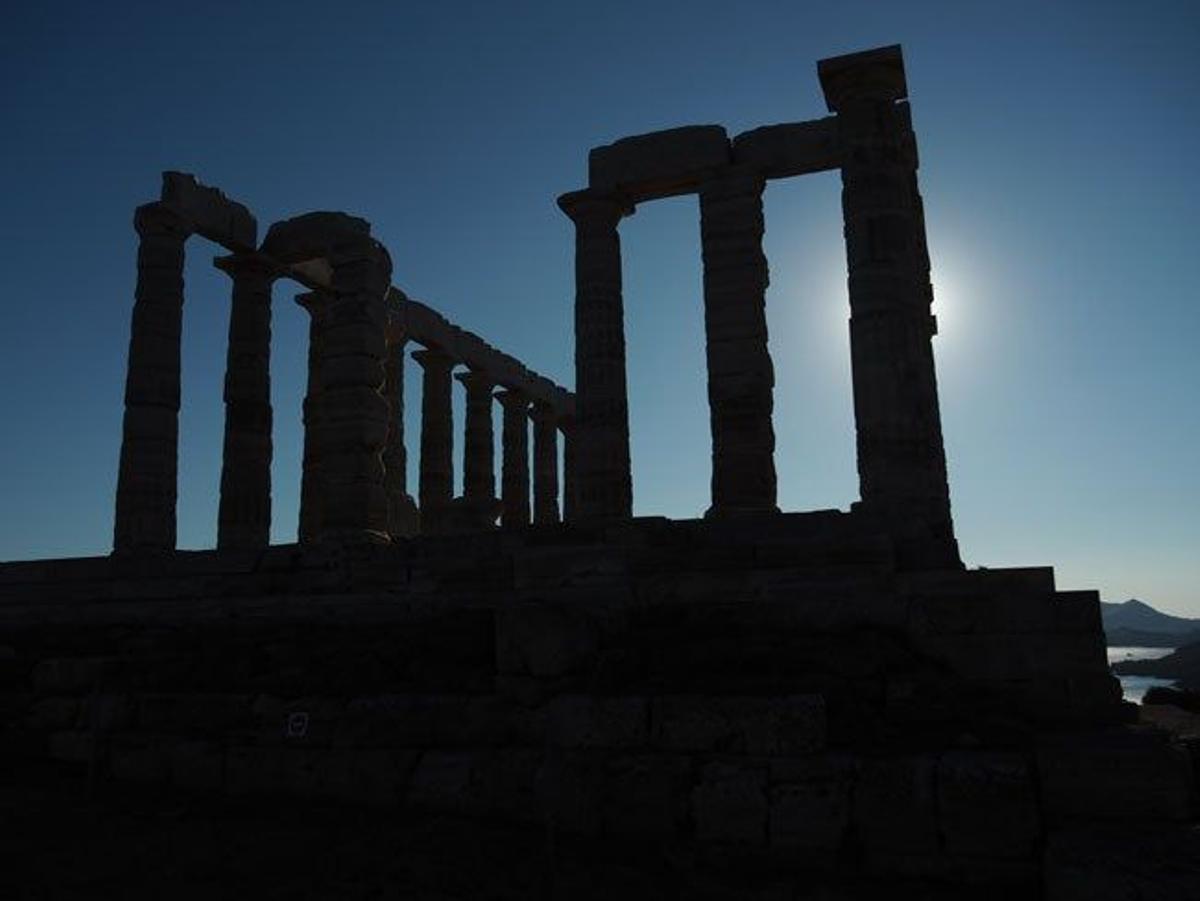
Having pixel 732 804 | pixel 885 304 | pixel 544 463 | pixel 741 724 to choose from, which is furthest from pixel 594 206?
pixel 544 463

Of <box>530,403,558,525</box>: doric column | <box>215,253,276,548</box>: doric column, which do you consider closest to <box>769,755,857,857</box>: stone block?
<box>215,253,276,548</box>: doric column

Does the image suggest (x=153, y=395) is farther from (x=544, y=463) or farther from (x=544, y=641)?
(x=544, y=463)

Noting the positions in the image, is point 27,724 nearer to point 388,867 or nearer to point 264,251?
point 388,867

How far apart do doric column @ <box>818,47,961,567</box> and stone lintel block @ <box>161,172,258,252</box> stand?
1321cm

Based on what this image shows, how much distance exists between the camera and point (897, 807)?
684 cm

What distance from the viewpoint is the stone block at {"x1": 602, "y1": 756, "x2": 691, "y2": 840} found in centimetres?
757

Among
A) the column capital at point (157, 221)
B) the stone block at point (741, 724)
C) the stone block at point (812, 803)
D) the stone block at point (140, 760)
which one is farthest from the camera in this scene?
the column capital at point (157, 221)

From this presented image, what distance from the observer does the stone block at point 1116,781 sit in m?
6.72

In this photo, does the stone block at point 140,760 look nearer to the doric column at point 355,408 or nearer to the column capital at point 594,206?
the doric column at point 355,408

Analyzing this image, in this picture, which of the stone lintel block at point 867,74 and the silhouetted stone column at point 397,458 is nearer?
the stone lintel block at point 867,74

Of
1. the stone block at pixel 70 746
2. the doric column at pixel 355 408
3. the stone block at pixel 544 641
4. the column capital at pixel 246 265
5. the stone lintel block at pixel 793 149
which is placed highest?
the stone lintel block at pixel 793 149

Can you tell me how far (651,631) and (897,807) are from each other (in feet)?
11.7

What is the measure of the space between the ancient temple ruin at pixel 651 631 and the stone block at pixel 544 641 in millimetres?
30

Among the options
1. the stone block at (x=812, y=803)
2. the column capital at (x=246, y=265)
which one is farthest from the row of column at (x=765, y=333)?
the column capital at (x=246, y=265)
